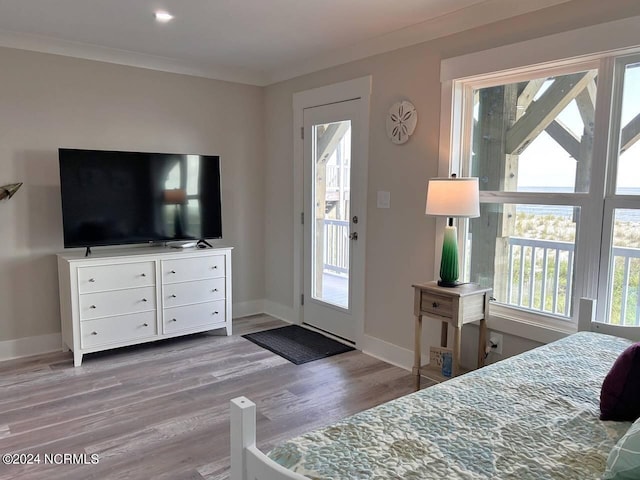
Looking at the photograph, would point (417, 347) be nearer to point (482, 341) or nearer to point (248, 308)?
point (482, 341)

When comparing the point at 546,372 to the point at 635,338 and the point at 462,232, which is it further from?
the point at 462,232

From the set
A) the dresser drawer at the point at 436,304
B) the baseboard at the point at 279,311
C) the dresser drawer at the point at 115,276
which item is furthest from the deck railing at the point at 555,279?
the dresser drawer at the point at 115,276

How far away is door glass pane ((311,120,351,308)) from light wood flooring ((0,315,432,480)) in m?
0.73

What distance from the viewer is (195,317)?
4.07 m

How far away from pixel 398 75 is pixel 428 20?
0.43 metres

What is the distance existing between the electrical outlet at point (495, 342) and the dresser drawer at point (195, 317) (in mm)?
2348

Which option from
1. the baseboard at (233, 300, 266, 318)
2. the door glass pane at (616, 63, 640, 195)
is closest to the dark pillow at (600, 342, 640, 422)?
the door glass pane at (616, 63, 640, 195)

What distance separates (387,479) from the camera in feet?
3.67

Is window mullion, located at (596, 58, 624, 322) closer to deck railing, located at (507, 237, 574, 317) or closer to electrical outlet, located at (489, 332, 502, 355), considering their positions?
deck railing, located at (507, 237, 574, 317)

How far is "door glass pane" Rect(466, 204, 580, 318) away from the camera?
8.84 feet

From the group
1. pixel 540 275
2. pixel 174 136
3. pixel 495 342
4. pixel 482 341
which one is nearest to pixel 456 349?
pixel 482 341

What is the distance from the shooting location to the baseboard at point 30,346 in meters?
3.65

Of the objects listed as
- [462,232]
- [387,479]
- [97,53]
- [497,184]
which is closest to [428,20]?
[497,184]

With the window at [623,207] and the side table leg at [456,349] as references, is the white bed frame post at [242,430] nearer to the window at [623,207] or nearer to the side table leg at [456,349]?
the side table leg at [456,349]
